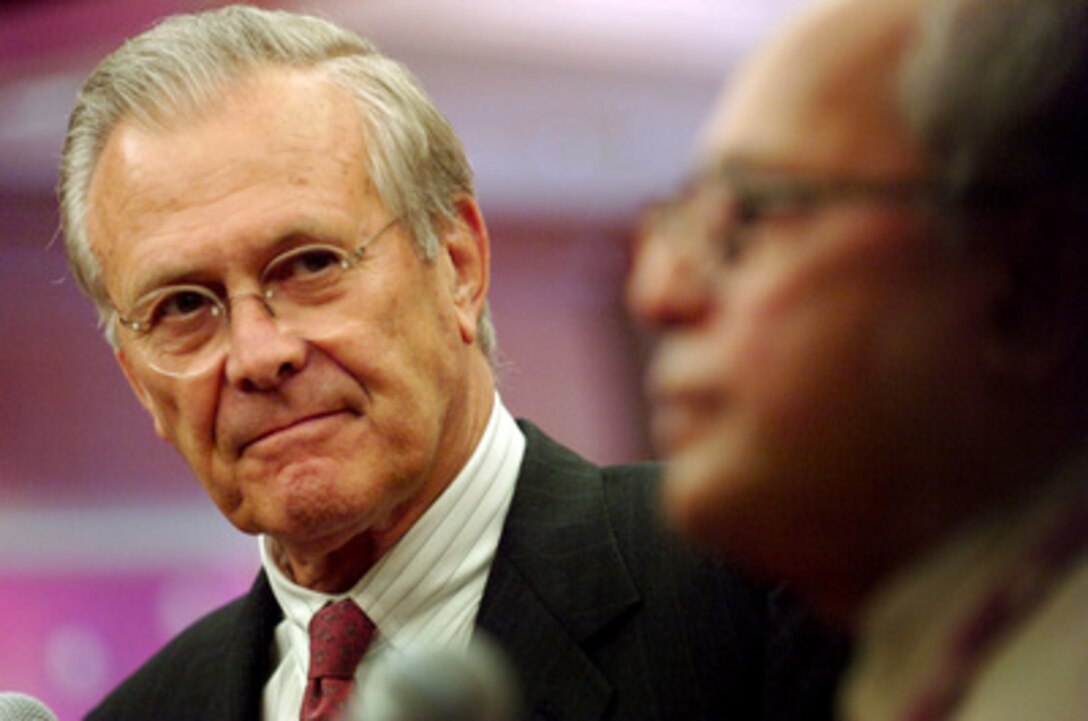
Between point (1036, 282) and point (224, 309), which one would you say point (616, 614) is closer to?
point (224, 309)

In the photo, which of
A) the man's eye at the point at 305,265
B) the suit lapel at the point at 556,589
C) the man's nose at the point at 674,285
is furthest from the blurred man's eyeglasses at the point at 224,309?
the man's nose at the point at 674,285

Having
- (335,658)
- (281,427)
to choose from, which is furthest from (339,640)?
(281,427)

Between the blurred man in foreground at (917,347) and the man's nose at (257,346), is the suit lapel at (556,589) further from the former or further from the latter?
the blurred man in foreground at (917,347)

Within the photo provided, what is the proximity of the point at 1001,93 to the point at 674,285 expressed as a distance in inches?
4.3

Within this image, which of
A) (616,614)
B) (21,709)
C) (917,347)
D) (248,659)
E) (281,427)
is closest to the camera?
(917,347)

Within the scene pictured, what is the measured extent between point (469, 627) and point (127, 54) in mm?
591

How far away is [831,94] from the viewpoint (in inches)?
19.7

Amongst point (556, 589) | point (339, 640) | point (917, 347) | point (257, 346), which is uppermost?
point (917, 347)

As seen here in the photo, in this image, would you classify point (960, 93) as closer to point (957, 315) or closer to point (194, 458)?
point (957, 315)

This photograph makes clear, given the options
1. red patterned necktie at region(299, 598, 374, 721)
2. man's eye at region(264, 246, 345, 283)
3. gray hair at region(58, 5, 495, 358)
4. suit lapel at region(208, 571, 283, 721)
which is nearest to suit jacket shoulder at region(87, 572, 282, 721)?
suit lapel at region(208, 571, 283, 721)

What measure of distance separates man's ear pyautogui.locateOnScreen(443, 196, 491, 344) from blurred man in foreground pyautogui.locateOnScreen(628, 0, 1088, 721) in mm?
1000

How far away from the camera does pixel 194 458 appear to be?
53.2 inches

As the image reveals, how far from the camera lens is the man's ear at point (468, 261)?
1.52m

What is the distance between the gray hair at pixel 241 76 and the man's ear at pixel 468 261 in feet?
0.04
